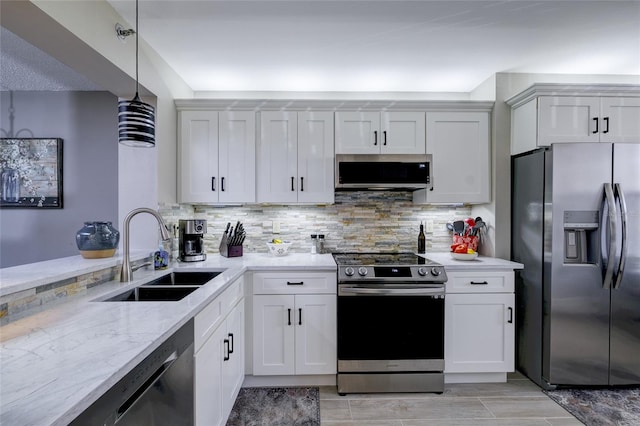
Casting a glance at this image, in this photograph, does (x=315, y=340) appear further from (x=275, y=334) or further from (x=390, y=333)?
(x=390, y=333)

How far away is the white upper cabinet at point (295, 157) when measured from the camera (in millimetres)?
2783

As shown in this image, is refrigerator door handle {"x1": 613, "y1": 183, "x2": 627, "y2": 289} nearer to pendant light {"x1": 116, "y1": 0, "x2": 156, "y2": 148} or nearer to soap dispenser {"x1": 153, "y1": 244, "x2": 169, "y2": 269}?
pendant light {"x1": 116, "y1": 0, "x2": 156, "y2": 148}

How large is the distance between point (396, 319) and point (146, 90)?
96.3 inches

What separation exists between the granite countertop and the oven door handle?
90 centimetres

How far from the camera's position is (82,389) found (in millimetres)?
724

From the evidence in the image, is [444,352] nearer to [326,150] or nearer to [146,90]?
[326,150]

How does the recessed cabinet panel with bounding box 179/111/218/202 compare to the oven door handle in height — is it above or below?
above

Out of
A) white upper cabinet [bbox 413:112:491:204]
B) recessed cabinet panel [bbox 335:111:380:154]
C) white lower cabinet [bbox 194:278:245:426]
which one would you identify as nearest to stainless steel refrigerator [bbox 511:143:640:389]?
white upper cabinet [bbox 413:112:491:204]

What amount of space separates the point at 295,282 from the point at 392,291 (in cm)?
71

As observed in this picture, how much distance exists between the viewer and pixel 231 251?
279 cm

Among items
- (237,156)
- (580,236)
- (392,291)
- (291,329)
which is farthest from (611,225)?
(237,156)

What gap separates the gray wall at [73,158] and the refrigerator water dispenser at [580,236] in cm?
372

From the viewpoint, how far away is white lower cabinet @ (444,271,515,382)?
96.5 inches

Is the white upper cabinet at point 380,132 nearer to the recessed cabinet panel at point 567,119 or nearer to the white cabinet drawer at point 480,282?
the recessed cabinet panel at point 567,119
